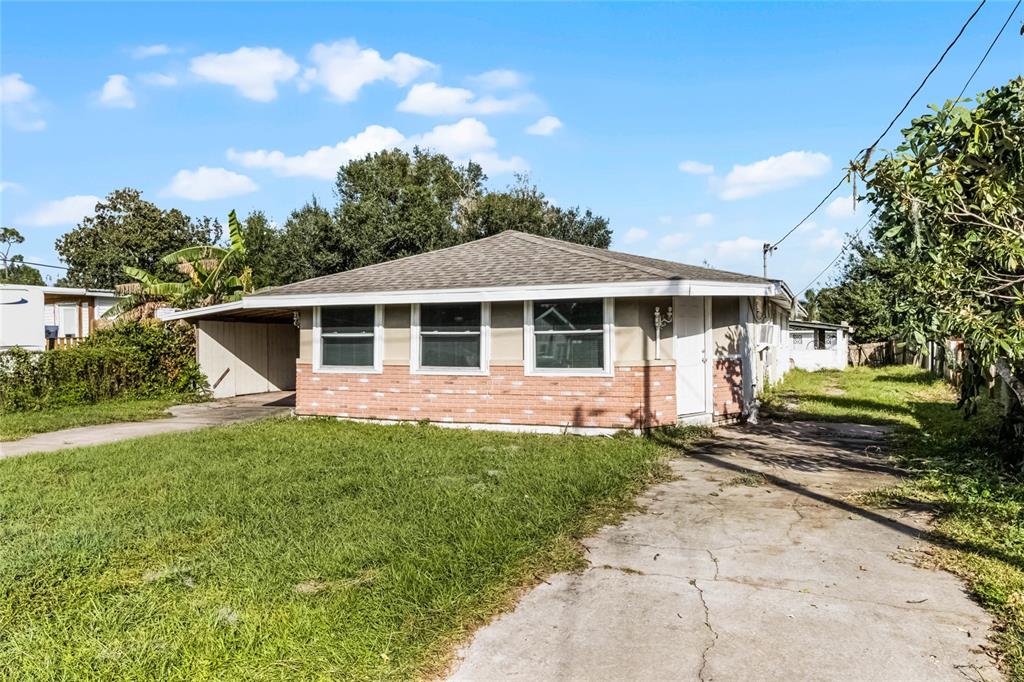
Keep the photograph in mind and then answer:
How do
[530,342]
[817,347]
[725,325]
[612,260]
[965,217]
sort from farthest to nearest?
[817,347], [725,325], [612,260], [530,342], [965,217]

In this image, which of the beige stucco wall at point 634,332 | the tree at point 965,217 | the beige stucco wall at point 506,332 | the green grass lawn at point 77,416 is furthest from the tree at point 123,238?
the tree at point 965,217

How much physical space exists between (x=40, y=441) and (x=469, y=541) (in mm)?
9297

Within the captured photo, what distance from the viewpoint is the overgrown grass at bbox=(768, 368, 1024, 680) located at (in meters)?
3.74

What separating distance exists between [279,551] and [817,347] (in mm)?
29706

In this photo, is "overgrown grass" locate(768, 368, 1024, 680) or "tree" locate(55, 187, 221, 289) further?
"tree" locate(55, 187, 221, 289)

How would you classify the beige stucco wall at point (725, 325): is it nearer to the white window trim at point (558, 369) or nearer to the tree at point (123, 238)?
the white window trim at point (558, 369)

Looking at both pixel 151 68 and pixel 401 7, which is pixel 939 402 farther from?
pixel 151 68

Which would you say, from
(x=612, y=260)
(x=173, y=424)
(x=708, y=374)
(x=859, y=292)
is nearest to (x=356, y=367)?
(x=173, y=424)

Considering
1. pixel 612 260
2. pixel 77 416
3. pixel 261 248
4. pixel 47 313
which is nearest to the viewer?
pixel 612 260

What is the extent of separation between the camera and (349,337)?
464 inches

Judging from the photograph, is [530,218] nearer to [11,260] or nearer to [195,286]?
[195,286]

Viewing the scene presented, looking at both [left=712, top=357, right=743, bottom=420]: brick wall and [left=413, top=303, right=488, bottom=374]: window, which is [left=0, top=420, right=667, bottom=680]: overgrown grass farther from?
[left=712, top=357, right=743, bottom=420]: brick wall

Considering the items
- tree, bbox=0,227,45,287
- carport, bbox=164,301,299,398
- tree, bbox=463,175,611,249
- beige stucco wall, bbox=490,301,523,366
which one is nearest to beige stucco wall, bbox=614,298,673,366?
beige stucco wall, bbox=490,301,523,366

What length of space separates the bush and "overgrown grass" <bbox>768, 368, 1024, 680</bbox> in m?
14.9
